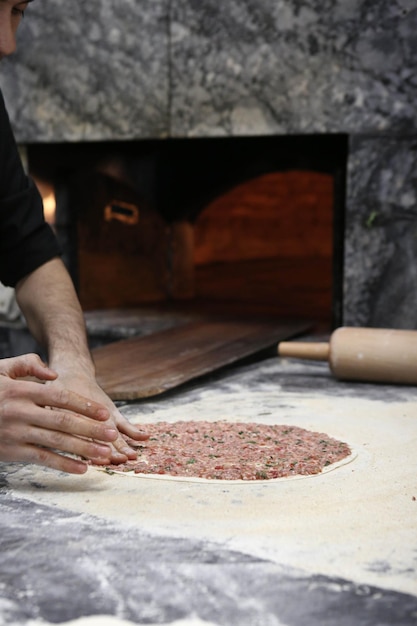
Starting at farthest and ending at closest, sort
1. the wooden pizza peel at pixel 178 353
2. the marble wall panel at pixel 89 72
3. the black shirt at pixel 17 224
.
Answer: the marble wall panel at pixel 89 72
the wooden pizza peel at pixel 178 353
the black shirt at pixel 17 224

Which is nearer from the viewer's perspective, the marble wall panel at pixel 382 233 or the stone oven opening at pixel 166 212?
the marble wall panel at pixel 382 233

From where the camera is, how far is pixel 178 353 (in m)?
2.66

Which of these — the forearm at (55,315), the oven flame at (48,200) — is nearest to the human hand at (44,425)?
the forearm at (55,315)

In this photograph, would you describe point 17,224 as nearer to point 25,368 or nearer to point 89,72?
point 25,368

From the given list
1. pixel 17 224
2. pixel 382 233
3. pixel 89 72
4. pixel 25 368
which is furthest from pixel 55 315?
pixel 89 72

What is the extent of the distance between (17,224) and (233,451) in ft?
3.01

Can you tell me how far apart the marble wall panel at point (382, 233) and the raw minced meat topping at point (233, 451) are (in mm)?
1310

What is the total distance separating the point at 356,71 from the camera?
9.07 feet

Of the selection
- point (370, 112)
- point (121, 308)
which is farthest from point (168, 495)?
point (121, 308)

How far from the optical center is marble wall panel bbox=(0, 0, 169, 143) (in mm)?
3045

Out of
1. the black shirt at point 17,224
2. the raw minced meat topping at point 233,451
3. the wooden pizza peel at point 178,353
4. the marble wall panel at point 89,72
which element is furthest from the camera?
the marble wall panel at point 89,72

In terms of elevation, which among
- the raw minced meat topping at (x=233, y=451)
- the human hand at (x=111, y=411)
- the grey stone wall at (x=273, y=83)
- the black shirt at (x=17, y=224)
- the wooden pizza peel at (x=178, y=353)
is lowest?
the wooden pizza peel at (x=178, y=353)

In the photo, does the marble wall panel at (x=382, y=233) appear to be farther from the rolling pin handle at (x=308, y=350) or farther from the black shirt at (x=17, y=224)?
the black shirt at (x=17, y=224)

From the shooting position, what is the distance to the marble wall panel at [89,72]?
3.04 meters
